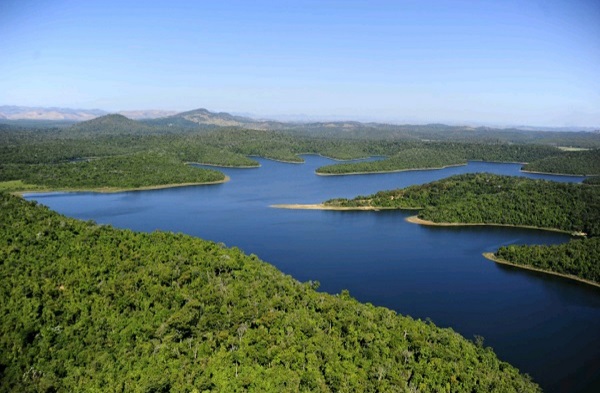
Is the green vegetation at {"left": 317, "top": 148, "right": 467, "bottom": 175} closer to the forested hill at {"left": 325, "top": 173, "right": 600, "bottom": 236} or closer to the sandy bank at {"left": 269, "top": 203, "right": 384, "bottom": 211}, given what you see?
the forested hill at {"left": 325, "top": 173, "right": 600, "bottom": 236}

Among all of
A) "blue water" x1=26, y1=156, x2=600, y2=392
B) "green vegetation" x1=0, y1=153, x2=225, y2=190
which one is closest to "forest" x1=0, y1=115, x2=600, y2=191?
"green vegetation" x1=0, y1=153, x2=225, y2=190

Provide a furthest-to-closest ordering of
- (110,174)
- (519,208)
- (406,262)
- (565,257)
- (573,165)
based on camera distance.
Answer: (573,165) < (110,174) < (519,208) < (406,262) < (565,257)

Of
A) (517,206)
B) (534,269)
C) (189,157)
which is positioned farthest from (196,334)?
(189,157)

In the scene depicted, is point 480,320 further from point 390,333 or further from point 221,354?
point 221,354

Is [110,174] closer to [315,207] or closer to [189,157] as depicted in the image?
[189,157]

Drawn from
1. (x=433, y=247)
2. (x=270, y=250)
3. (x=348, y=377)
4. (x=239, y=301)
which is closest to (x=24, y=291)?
(x=239, y=301)

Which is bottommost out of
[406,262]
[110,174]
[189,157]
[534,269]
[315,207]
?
[406,262]

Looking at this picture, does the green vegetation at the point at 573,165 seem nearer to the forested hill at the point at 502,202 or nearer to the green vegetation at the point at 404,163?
the green vegetation at the point at 404,163
